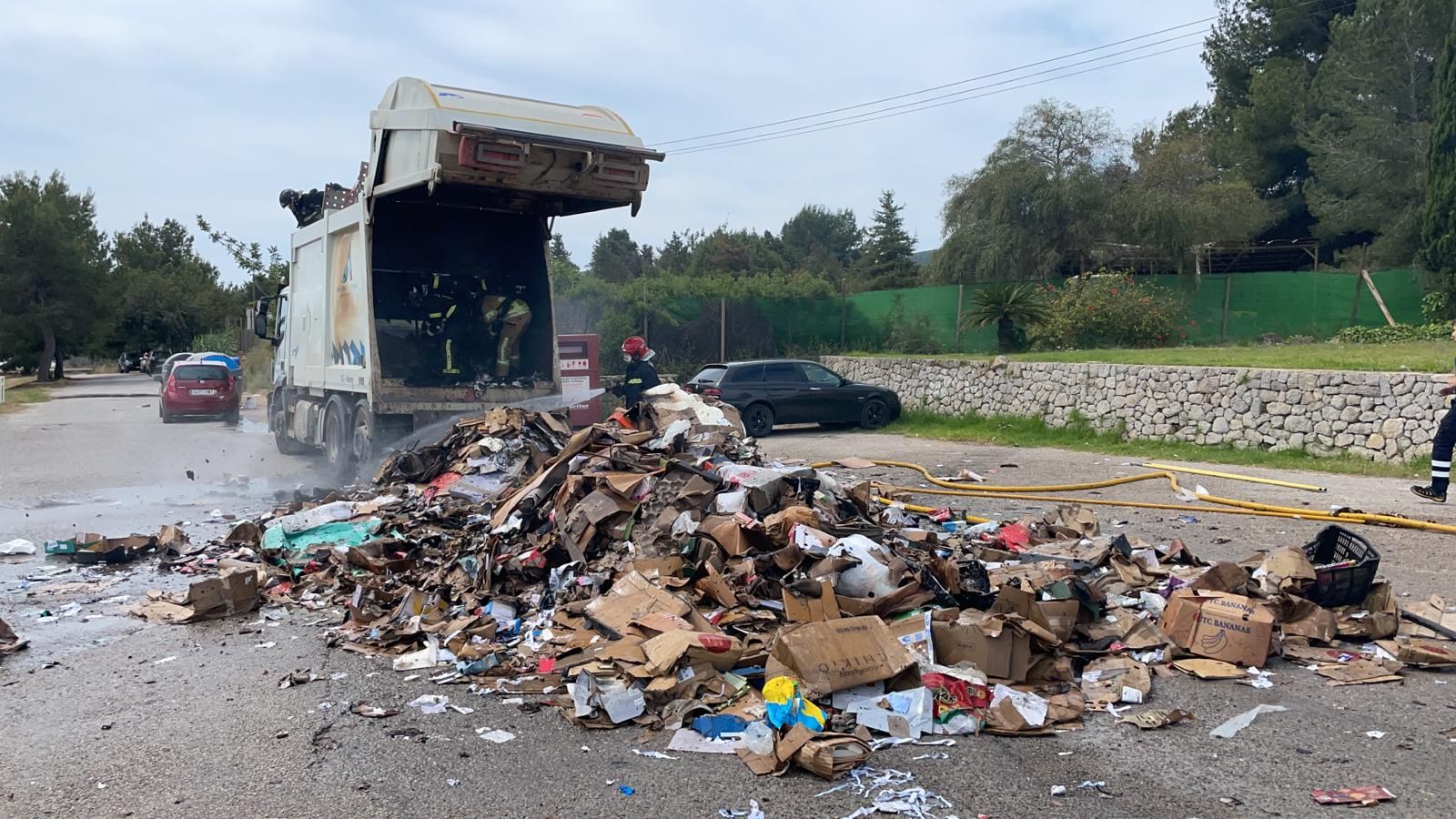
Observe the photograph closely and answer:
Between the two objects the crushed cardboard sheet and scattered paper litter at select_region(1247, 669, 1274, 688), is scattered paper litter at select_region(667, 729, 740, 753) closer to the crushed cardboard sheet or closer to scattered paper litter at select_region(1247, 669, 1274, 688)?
the crushed cardboard sheet

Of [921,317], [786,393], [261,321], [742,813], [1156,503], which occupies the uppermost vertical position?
[921,317]

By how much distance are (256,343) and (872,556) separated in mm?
36562

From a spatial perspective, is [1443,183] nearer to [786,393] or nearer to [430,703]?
[786,393]

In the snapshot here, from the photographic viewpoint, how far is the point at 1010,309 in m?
21.6

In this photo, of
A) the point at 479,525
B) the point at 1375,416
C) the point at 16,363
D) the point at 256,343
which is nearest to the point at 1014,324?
the point at 1375,416

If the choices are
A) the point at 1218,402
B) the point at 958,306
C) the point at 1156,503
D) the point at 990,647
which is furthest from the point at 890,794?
the point at 958,306

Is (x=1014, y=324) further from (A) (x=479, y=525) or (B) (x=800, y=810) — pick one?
(B) (x=800, y=810)

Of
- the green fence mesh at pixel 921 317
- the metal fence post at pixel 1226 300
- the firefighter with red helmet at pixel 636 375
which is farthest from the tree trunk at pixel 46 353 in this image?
the metal fence post at pixel 1226 300

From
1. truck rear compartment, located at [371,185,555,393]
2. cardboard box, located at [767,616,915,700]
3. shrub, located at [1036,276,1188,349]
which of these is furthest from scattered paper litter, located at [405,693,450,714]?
shrub, located at [1036,276,1188,349]

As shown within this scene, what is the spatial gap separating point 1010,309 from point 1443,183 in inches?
372

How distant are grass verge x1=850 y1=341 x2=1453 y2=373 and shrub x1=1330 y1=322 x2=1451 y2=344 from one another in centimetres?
72

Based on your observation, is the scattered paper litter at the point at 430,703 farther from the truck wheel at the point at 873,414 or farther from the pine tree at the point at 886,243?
the pine tree at the point at 886,243

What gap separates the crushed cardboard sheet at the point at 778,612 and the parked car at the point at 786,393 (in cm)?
984

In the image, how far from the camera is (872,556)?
234 inches
